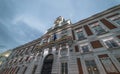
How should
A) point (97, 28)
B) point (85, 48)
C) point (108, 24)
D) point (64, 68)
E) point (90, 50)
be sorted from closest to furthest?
point (90, 50) → point (64, 68) → point (85, 48) → point (108, 24) → point (97, 28)

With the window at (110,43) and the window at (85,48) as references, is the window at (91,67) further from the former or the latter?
the window at (110,43)

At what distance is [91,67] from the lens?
10125mm

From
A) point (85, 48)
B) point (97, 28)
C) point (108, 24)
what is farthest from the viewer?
point (97, 28)

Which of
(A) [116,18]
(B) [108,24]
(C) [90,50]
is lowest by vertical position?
(C) [90,50]

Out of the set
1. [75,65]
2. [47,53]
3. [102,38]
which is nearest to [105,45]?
[102,38]

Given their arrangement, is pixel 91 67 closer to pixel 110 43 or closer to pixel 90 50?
pixel 90 50

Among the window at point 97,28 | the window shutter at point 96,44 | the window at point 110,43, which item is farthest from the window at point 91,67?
the window at point 97,28

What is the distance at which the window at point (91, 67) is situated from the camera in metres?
9.55

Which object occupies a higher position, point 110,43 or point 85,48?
point 85,48

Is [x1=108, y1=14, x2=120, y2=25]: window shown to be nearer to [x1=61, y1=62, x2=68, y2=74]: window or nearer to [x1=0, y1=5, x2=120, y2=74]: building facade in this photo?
[x1=0, y1=5, x2=120, y2=74]: building facade

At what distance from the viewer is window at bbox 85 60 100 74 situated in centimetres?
955

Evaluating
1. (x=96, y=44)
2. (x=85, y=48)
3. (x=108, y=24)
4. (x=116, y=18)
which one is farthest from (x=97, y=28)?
(x=85, y=48)

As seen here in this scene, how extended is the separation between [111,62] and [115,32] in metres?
4.68

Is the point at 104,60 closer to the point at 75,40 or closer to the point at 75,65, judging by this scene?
the point at 75,65
